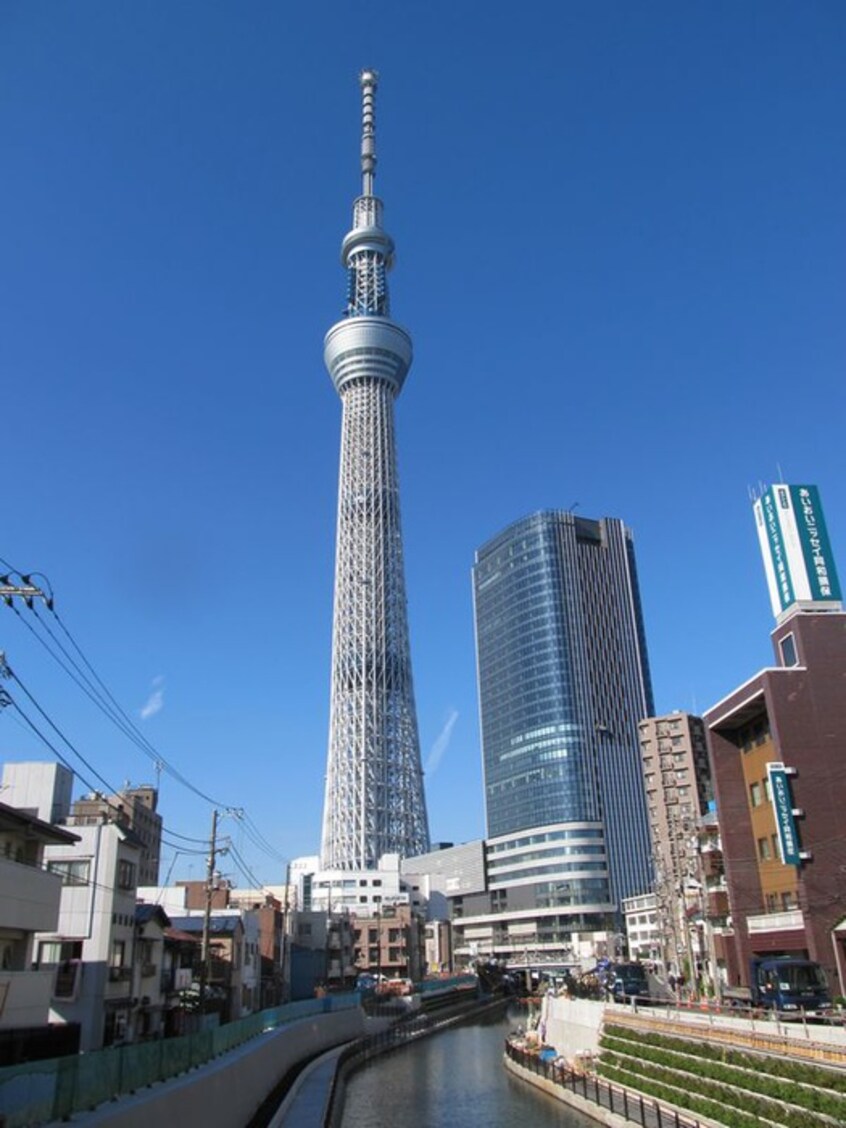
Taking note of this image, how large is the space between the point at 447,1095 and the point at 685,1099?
17.3m

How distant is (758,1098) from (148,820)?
10747 cm

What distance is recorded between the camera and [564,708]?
6216 inches

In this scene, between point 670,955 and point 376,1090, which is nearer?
point 376,1090

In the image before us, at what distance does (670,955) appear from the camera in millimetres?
88250

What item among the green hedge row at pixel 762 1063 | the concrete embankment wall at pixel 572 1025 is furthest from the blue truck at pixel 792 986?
the concrete embankment wall at pixel 572 1025

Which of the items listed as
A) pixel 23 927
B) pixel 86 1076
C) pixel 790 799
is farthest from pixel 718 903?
pixel 86 1076

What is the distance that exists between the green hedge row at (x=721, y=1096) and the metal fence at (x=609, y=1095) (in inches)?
29.3

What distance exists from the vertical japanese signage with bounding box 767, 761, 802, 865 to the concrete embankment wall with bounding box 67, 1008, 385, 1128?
945 inches

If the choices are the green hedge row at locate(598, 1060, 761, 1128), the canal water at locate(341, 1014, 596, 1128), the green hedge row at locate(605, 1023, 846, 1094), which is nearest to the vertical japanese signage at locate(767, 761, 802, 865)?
the green hedge row at locate(605, 1023, 846, 1094)

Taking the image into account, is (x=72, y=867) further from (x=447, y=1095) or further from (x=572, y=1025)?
(x=572, y=1025)

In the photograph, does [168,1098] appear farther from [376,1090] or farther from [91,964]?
[376,1090]

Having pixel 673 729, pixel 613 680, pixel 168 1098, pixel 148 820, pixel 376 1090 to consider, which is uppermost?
pixel 613 680

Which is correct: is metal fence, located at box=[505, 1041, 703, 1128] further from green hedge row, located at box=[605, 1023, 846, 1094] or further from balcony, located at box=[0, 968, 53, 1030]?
balcony, located at box=[0, 968, 53, 1030]

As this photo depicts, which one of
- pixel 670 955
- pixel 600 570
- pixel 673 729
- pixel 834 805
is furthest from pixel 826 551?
pixel 600 570
